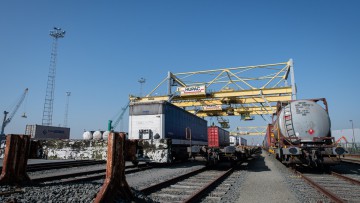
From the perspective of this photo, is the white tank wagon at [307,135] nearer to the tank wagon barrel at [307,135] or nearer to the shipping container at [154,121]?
the tank wagon barrel at [307,135]

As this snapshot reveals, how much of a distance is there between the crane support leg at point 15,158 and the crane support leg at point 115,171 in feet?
6.94

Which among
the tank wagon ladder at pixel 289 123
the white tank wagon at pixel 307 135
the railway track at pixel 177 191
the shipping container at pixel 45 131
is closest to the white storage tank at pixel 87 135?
the railway track at pixel 177 191

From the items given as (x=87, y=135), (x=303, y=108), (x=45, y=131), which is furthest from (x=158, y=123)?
(x=45, y=131)

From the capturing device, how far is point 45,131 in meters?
38.8

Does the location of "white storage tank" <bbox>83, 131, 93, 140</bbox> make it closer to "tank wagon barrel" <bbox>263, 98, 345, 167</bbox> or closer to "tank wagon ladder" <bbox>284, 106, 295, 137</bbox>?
Result: "tank wagon barrel" <bbox>263, 98, 345, 167</bbox>

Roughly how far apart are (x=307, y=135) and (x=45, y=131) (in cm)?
3896

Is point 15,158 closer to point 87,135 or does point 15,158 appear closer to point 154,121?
point 154,121

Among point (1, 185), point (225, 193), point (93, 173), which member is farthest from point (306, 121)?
point (1, 185)

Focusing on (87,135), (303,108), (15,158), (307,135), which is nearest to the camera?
(15,158)

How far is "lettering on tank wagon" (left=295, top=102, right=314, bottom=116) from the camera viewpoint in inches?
446

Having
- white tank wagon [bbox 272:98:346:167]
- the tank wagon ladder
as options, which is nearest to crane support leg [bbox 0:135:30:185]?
white tank wagon [bbox 272:98:346:167]

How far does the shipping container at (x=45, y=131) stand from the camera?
37062 mm

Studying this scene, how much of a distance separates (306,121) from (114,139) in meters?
9.43

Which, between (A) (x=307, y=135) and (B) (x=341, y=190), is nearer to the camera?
(B) (x=341, y=190)
